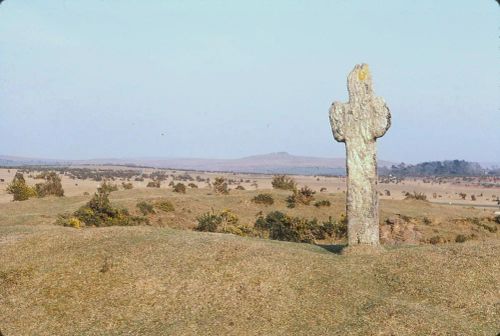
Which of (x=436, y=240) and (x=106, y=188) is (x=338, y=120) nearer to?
(x=436, y=240)

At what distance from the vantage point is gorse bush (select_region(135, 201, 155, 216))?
38934 millimetres

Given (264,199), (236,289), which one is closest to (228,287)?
(236,289)

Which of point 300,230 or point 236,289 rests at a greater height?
point 236,289

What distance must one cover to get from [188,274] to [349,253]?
6719 millimetres

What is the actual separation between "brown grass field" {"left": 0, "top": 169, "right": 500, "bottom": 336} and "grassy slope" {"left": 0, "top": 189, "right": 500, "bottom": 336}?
0.04 m

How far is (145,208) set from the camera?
3928 cm

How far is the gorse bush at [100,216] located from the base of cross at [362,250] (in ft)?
58.2

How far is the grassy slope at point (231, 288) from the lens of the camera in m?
14.8

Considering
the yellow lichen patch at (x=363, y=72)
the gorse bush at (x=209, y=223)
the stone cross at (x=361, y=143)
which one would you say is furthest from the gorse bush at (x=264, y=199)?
the yellow lichen patch at (x=363, y=72)

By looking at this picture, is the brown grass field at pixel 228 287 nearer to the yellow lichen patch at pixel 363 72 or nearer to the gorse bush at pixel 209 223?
the yellow lichen patch at pixel 363 72

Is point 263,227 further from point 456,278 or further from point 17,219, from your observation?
point 456,278

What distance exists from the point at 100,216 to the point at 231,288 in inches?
778

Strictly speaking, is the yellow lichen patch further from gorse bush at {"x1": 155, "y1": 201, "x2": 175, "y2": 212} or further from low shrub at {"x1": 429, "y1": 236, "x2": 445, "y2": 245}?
gorse bush at {"x1": 155, "y1": 201, "x2": 175, "y2": 212}

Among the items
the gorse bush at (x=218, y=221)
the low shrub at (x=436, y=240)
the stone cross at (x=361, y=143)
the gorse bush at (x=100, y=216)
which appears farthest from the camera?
the gorse bush at (x=218, y=221)
